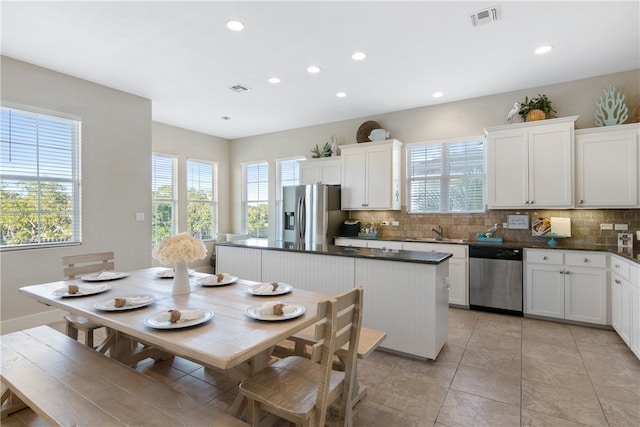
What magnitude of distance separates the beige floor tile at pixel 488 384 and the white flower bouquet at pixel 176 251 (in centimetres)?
213

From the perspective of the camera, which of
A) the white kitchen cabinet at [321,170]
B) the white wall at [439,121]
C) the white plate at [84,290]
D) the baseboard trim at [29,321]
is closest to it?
the white plate at [84,290]

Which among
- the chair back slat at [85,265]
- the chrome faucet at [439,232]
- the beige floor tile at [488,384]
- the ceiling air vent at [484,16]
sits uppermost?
the ceiling air vent at [484,16]

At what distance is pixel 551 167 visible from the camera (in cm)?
391

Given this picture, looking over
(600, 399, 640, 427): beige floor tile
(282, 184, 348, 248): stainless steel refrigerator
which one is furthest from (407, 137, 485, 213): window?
(600, 399, 640, 427): beige floor tile

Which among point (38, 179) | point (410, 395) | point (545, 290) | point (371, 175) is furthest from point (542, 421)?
point (38, 179)

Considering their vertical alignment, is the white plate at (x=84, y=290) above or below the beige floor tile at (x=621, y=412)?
above

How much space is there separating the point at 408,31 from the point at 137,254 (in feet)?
14.4

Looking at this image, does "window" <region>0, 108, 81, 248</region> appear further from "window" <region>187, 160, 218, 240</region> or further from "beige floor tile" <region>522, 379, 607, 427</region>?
"beige floor tile" <region>522, 379, 607, 427</region>

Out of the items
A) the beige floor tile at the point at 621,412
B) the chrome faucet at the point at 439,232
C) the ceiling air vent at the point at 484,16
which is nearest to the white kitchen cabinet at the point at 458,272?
the chrome faucet at the point at 439,232

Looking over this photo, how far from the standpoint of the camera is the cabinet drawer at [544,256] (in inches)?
145

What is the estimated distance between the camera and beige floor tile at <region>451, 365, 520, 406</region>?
2250 mm

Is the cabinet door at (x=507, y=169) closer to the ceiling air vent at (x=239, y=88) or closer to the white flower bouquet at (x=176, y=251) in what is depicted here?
the ceiling air vent at (x=239, y=88)

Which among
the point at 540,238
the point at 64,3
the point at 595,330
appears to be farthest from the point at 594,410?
the point at 64,3

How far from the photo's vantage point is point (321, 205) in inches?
207
